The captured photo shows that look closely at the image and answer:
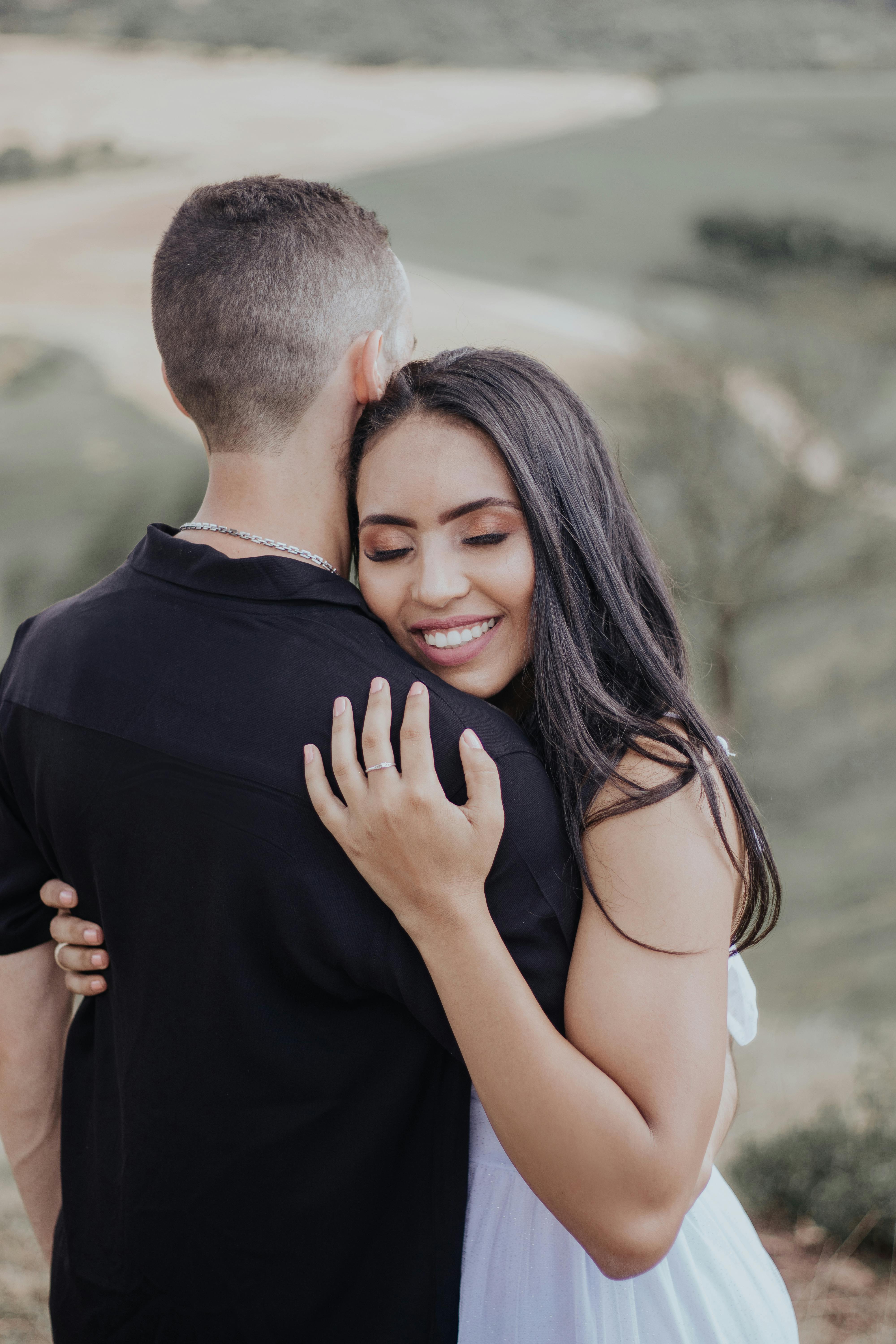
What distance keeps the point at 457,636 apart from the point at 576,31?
73.7ft

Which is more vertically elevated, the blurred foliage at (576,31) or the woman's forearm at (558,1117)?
the blurred foliage at (576,31)

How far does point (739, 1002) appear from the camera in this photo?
1.87 m

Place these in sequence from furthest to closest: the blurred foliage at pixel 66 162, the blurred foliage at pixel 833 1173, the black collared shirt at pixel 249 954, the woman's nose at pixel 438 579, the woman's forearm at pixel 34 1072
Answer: the blurred foliage at pixel 66 162
the blurred foliage at pixel 833 1173
the woman's forearm at pixel 34 1072
the woman's nose at pixel 438 579
the black collared shirt at pixel 249 954

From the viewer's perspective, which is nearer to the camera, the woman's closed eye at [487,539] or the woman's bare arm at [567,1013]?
the woman's bare arm at [567,1013]

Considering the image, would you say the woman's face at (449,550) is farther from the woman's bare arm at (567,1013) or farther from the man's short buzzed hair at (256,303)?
the woman's bare arm at (567,1013)

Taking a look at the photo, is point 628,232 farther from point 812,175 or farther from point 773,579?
point 773,579

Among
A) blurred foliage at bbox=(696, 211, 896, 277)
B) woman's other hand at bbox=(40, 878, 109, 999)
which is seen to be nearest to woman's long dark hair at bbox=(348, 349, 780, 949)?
woman's other hand at bbox=(40, 878, 109, 999)

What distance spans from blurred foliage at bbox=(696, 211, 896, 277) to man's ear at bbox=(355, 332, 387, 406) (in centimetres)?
1965

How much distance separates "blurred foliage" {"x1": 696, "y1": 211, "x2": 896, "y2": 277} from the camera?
18.7m

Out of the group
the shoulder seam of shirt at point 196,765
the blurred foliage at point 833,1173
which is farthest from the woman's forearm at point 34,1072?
the blurred foliage at point 833,1173

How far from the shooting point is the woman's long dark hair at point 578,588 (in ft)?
5.02

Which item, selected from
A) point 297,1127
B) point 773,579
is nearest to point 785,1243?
point 297,1127

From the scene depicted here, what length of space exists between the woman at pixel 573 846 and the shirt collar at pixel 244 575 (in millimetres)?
179

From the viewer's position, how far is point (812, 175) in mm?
19938
